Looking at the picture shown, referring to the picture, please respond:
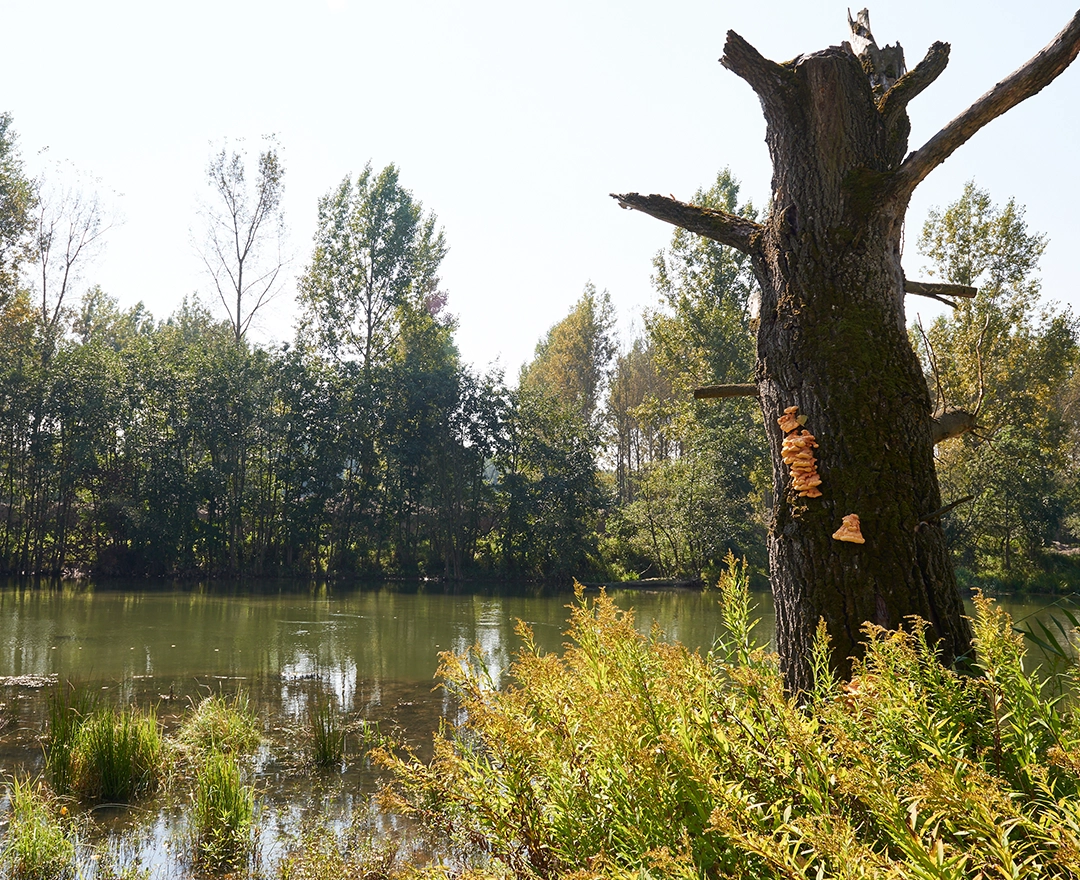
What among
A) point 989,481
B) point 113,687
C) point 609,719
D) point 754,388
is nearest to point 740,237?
point 754,388

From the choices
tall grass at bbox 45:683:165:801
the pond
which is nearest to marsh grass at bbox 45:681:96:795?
tall grass at bbox 45:683:165:801

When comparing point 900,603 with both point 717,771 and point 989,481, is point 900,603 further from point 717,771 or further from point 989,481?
point 989,481

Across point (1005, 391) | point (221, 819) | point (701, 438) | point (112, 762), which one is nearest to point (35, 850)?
point (221, 819)

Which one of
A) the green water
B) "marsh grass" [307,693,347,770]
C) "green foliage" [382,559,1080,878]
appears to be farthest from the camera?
the green water

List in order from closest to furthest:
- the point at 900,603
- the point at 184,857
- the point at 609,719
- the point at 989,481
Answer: the point at 609,719 < the point at 900,603 < the point at 184,857 < the point at 989,481

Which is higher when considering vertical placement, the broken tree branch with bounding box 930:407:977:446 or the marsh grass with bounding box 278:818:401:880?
the broken tree branch with bounding box 930:407:977:446

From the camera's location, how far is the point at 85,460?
24219mm

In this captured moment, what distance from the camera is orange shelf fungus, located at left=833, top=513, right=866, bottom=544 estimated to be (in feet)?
9.66

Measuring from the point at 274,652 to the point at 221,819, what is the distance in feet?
25.4

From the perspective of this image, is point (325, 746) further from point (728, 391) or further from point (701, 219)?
point (701, 219)

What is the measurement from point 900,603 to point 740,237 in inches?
65.3

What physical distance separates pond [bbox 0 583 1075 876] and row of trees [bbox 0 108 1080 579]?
13.9 ft

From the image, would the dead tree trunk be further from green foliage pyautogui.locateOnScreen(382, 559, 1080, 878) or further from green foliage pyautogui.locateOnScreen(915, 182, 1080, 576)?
green foliage pyautogui.locateOnScreen(915, 182, 1080, 576)

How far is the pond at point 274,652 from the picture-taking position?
18.0ft
